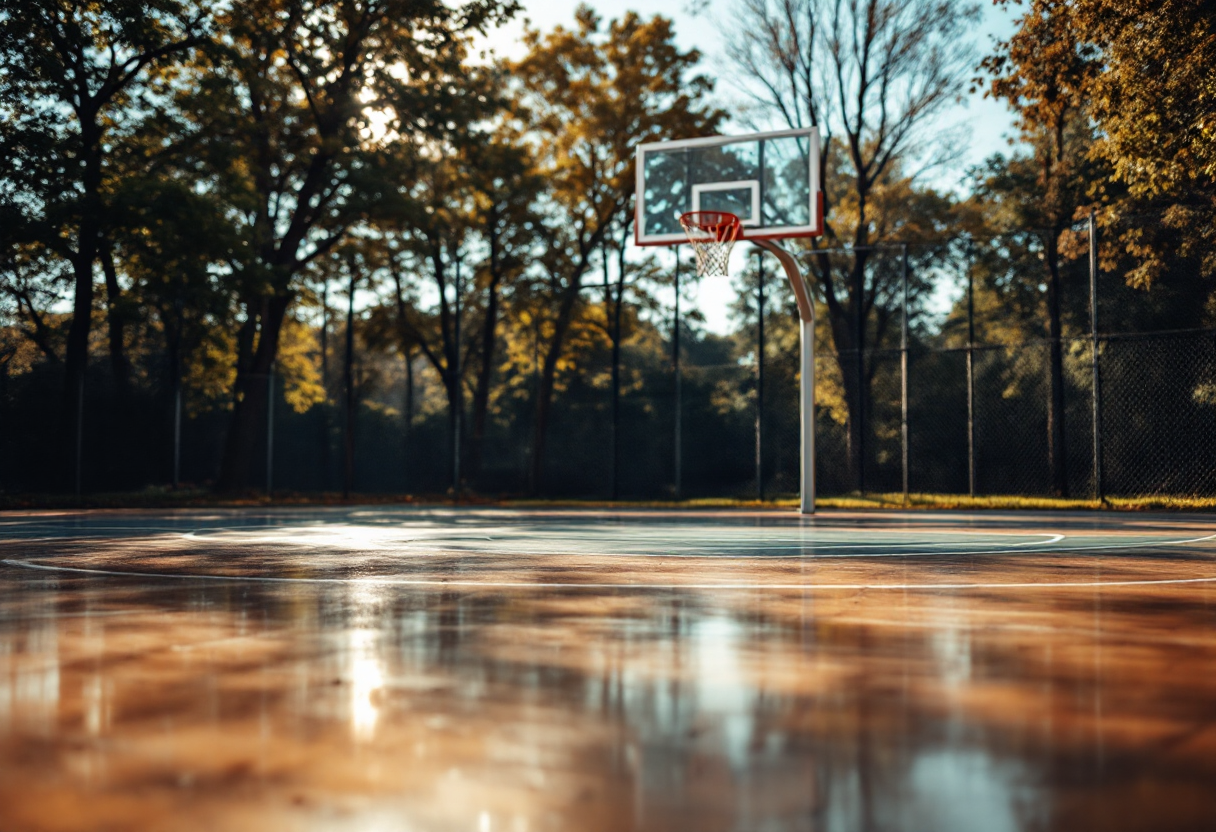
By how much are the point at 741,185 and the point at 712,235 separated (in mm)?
910

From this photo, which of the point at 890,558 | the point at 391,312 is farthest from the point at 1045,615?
the point at 391,312

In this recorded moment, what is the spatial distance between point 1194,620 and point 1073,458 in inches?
699

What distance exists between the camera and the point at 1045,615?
471 cm

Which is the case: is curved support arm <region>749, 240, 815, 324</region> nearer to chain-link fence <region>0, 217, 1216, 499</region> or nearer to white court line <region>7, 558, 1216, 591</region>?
chain-link fence <region>0, 217, 1216, 499</region>

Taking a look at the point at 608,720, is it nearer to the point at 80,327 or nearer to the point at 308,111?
the point at 80,327

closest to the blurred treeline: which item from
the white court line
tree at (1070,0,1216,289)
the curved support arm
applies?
tree at (1070,0,1216,289)

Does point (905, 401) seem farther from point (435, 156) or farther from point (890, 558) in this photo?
point (435, 156)

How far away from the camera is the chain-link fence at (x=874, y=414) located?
60.1ft

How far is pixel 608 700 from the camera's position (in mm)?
2926

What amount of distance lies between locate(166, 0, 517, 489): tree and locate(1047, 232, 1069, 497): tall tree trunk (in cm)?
1301

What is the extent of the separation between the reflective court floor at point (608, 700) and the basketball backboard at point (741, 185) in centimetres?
903

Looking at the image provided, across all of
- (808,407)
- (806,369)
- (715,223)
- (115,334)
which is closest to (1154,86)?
(806,369)

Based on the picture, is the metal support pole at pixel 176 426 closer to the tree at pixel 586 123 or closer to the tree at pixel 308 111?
the tree at pixel 308 111

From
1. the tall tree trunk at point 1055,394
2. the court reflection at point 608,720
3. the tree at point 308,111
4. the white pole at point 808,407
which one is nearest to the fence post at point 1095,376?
the tall tree trunk at point 1055,394
